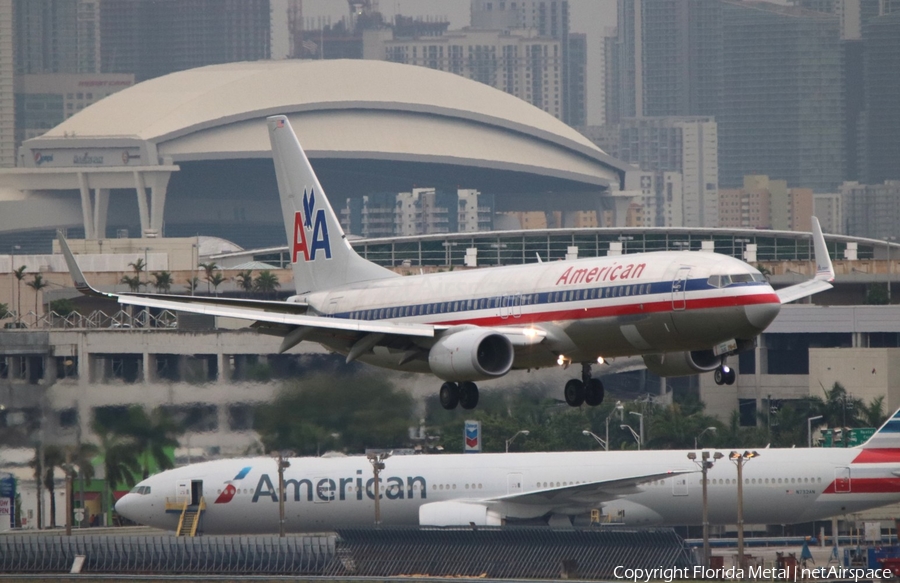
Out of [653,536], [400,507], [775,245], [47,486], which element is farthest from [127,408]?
[775,245]

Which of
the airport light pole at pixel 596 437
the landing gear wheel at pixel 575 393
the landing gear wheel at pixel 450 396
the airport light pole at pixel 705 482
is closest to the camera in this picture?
the landing gear wheel at pixel 575 393

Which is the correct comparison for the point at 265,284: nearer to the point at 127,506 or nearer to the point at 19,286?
the point at 19,286

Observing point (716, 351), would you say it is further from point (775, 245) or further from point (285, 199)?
point (775, 245)

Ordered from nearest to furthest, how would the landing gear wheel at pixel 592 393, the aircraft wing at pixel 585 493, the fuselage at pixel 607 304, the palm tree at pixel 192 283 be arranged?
the fuselage at pixel 607 304 → the landing gear wheel at pixel 592 393 → the aircraft wing at pixel 585 493 → the palm tree at pixel 192 283

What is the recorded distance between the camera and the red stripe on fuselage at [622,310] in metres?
40.0

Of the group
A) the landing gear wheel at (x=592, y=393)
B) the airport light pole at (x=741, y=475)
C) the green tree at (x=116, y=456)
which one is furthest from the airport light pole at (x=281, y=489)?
the landing gear wheel at (x=592, y=393)

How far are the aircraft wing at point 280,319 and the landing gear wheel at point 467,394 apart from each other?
1473 mm

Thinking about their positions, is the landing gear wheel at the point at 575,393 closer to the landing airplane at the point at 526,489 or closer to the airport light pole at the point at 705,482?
the airport light pole at the point at 705,482

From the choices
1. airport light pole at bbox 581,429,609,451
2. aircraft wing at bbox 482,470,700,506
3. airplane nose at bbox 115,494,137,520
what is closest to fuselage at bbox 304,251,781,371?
aircraft wing at bbox 482,470,700,506

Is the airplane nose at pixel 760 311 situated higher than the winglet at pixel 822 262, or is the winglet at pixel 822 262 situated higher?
the winglet at pixel 822 262

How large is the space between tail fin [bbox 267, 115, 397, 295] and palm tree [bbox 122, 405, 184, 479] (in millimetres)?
7742

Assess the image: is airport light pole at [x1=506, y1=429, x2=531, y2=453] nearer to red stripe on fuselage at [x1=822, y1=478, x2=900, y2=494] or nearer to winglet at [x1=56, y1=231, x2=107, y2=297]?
red stripe on fuselage at [x1=822, y1=478, x2=900, y2=494]

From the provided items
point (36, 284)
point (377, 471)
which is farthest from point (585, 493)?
point (36, 284)

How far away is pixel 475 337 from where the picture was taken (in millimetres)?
42750
